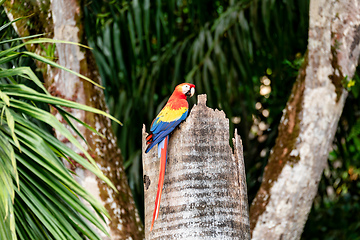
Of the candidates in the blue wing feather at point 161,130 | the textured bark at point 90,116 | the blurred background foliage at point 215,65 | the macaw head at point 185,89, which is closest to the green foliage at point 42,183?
the blue wing feather at point 161,130

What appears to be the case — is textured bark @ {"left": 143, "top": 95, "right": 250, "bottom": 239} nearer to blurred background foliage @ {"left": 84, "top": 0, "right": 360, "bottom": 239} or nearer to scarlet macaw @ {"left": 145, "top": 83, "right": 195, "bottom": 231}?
scarlet macaw @ {"left": 145, "top": 83, "right": 195, "bottom": 231}

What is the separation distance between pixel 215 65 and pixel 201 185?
2435 millimetres

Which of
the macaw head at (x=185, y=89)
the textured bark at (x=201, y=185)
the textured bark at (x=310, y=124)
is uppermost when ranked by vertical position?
the macaw head at (x=185, y=89)

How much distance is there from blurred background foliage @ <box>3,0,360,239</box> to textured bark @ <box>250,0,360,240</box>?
0.56 m

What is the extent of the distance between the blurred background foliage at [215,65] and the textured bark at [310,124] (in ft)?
1.84

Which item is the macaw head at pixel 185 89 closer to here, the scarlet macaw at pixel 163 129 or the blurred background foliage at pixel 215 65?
the scarlet macaw at pixel 163 129

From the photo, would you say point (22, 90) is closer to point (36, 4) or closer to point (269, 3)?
point (36, 4)

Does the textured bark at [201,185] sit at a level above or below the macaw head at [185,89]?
below

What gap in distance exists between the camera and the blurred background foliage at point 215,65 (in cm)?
389

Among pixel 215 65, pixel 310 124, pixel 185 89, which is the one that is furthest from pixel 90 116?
pixel 215 65

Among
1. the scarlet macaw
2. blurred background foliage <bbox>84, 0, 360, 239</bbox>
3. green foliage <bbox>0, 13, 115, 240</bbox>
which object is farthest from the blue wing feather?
blurred background foliage <bbox>84, 0, 360, 239</bbox>

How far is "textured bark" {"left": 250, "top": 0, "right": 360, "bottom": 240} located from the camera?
2.76m

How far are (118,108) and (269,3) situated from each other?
1.44 meters

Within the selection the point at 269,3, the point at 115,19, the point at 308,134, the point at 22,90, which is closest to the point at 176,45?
the point at 115,19
